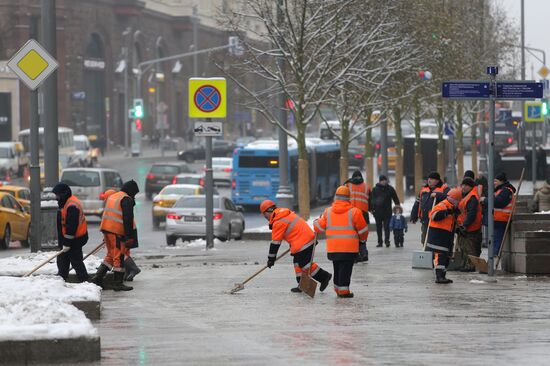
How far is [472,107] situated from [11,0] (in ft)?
131

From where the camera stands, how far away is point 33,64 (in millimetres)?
19422

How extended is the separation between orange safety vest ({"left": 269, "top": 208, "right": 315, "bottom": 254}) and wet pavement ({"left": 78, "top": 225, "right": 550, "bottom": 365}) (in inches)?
26.3

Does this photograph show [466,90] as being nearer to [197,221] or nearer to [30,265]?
[30,265]

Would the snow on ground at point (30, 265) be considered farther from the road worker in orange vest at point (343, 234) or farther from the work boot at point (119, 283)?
the road worker in orange vest at point (343, 234)

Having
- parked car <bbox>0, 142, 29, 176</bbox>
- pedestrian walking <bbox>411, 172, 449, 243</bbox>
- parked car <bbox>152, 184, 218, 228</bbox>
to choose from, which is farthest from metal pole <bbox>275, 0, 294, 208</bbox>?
Result: parked car <bbox>0, 142, 29, 176</bbox>

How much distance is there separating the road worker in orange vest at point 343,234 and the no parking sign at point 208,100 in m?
11.4

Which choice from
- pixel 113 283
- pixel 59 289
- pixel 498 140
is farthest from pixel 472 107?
pixel 59 289

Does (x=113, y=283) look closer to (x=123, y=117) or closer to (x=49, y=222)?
(x=49, y=222)

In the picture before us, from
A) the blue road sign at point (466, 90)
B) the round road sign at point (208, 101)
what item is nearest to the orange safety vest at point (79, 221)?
the blue road sign at point (466, 90)

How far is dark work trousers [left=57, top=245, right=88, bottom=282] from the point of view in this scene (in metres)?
17.7

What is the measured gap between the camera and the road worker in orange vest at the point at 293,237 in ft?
55.3

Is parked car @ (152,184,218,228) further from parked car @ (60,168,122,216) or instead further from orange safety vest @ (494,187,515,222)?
orange safety vest @ (494,187,515,222)

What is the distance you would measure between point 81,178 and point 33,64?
83.8ft

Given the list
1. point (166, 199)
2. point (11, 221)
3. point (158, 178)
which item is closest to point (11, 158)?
point (158, 178)
